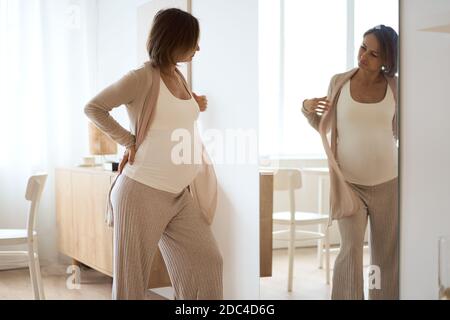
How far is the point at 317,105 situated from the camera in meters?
2.15

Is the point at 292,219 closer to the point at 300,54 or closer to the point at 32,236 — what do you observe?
the point at 300,54

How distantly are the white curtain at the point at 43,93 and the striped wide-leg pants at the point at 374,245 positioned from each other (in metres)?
2.53

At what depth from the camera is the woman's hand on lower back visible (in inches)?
83.7

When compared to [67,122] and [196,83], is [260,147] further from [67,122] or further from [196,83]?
[67,122]

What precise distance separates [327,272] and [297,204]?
28 cm

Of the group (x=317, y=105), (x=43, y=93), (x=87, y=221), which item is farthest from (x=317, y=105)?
(x=43, y=93)

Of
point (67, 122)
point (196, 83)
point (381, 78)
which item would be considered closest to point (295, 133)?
point (381, 78)

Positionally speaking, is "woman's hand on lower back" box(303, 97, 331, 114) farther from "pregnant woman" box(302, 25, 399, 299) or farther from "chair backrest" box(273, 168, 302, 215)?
"chair backrest" box(273, 168, 302, 215)

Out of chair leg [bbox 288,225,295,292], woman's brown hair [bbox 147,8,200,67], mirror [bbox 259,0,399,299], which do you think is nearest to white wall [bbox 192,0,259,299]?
mirror [bbox 259,0,399,299]

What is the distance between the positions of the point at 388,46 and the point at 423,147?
14.0 inches

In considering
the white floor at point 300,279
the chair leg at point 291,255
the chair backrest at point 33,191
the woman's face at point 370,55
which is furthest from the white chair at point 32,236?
the woman's face at point 370,55

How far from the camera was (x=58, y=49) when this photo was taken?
4.06 m

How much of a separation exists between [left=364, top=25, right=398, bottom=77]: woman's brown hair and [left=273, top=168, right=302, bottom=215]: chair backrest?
1.73ft

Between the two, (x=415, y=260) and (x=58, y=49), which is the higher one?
(x=58, y=49)
